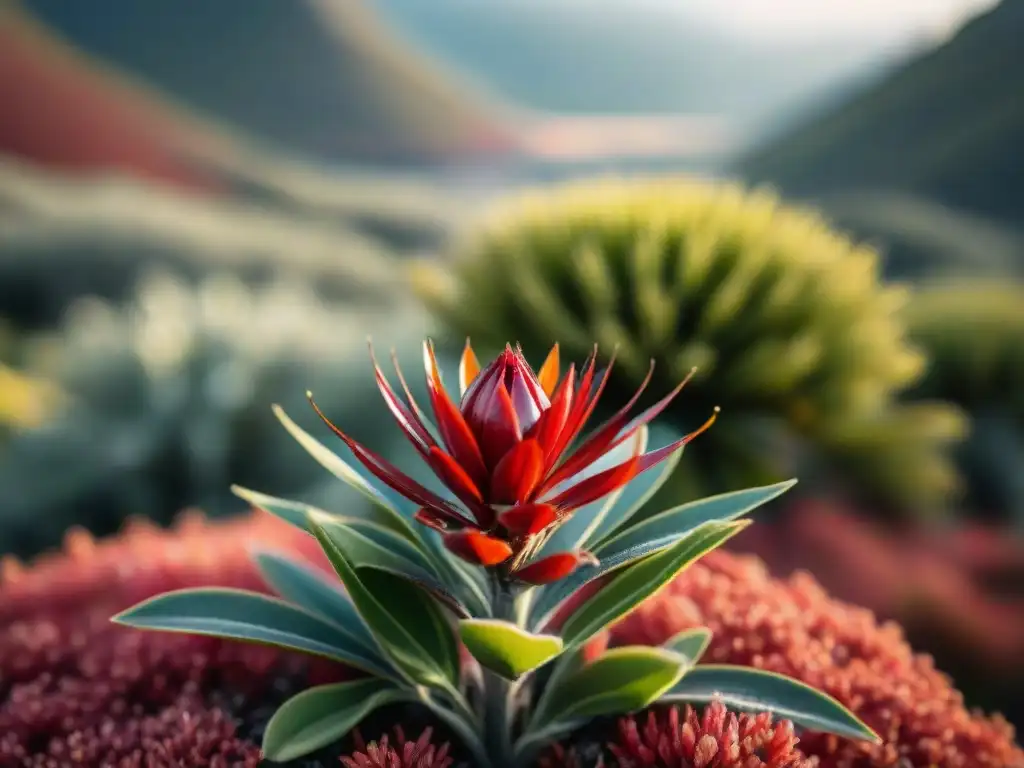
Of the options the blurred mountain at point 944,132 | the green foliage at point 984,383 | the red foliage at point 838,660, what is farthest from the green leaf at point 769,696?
the blurred mountain at point 944,132

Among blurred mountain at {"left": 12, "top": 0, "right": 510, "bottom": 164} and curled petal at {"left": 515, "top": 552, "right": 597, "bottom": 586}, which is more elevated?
blurred mountain at {"left": 12, "top": 0, "right": 510, "bottom": 164}

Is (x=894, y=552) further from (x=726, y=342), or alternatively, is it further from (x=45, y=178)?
(x=45, y=178)

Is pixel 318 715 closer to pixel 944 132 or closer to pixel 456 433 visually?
pixel 456 433

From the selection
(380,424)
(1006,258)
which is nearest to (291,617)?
(380,424)

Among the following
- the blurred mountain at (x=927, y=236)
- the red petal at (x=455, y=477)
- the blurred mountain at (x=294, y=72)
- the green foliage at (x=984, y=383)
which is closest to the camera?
the red petal at (x=455, y=477)

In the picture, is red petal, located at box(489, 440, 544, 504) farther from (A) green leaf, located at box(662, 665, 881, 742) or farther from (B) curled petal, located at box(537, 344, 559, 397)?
(A) green leaf, located at box(662, 665, 881, 742)

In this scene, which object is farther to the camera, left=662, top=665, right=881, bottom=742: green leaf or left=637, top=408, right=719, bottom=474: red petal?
left=662, top=665, right=881, bottom=742: green leaf

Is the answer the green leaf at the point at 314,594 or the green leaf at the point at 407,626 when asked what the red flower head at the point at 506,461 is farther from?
the green leaf at the point at 314,594

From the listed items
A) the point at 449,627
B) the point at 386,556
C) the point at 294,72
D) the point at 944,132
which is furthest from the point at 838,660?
the point at 294,72

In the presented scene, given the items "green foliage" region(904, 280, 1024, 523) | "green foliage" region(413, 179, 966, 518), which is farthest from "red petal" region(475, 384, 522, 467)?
"green foliage" region(904, 280, 1024, 523)
